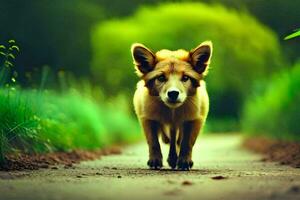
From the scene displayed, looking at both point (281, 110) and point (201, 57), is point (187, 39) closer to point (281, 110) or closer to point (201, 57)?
point (281, 110)

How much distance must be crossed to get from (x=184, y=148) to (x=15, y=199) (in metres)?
3.90

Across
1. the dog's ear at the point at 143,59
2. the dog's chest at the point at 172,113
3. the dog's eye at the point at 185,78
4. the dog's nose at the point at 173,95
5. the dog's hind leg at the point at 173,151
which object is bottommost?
the dog's hind leg at the point at 173,151

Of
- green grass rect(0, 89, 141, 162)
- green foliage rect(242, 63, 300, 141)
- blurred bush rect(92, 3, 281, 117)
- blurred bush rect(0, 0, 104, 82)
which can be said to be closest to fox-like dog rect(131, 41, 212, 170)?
green grass rect(0, 89, 141, 162)

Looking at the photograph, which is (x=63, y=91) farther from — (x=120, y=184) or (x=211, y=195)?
(x=211, y=195)

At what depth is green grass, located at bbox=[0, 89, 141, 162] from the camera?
10.1 m

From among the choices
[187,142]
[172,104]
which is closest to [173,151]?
[187,142]

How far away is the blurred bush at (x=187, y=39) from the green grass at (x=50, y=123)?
11775 mm

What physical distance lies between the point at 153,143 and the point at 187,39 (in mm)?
24576

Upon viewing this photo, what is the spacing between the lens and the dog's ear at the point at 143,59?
33.7 feet

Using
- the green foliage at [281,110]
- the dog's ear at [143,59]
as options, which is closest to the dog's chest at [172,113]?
the dog's ear at [143,59]

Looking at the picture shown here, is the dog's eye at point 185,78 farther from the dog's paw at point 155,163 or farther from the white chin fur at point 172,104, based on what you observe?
the dog's paw at point 155,163

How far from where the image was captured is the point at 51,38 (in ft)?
100

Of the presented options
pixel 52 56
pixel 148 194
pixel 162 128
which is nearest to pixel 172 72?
pixel 162 128

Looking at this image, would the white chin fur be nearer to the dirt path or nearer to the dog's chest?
the dog's chest
